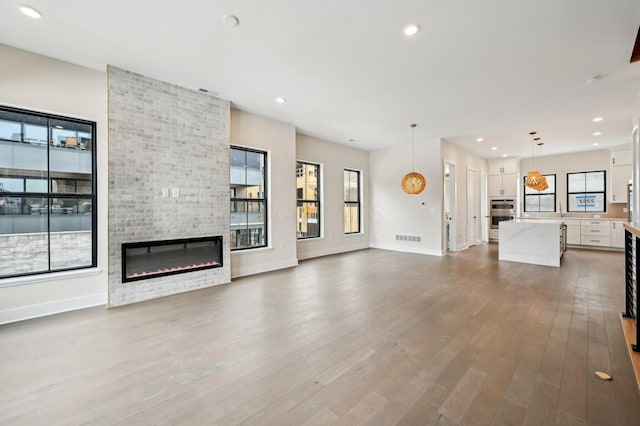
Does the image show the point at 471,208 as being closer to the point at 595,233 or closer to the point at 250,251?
the point at 595,233

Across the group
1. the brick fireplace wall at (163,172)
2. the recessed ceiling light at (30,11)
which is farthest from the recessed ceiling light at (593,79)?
the recessed ceiling light at (30,11)

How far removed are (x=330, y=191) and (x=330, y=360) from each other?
17.2ft

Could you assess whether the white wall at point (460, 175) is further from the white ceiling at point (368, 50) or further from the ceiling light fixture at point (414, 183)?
the white ceiling at point (368, 50)

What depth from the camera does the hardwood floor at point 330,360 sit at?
5.52 feet

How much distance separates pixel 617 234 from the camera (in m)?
7.29

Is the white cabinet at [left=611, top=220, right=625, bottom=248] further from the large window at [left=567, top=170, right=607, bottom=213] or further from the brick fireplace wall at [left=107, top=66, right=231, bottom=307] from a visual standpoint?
the brick fireplace wall at [left=107, top=66, right=231, bottom=307]

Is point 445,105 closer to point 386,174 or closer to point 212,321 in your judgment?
point 386,174

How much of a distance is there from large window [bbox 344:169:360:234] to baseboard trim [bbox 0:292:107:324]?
565cm

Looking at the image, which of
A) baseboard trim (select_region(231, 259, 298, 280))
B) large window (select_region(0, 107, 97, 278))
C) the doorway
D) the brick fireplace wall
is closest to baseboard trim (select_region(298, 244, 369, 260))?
baseboard trim (select_region(231, 259, 298, 280))

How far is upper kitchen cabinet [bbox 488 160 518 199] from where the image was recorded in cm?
904

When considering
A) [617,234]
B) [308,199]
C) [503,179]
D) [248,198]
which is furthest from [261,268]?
[617,234]

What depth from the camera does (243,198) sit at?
523cm

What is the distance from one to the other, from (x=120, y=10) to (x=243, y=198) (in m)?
3.19

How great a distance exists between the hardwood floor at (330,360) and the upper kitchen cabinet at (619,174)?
4914 millimetres
